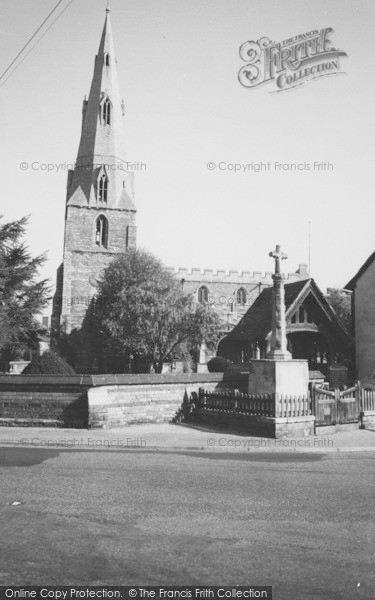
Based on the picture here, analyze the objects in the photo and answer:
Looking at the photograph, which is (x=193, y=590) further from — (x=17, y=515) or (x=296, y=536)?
(x=17, y=515)

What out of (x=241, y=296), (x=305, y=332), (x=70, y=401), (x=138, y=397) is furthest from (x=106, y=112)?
(x=70, y=401)

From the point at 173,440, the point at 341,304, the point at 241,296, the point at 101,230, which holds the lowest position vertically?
the point at 173,440

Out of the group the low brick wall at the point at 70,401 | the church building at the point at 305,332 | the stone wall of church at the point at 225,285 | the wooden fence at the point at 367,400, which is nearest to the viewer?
the low brick wall at the point at 70,401

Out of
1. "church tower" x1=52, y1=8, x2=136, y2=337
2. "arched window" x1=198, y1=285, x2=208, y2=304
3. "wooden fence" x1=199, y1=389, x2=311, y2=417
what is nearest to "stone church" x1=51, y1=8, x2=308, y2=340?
"church tower" x1=52, y1=8, x2=136, y2=337

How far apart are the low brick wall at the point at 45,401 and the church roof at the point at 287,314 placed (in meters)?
12.4

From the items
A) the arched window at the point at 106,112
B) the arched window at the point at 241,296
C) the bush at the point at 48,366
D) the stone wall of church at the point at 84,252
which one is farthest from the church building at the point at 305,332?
the arched window at the point at 106,112

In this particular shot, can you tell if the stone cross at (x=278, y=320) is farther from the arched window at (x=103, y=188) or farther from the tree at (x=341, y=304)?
the arched window at (x=103, y=188)

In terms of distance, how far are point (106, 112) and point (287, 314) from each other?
141 feet

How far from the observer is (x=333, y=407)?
14.3 metres

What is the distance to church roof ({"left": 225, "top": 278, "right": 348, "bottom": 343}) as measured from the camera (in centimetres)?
2455

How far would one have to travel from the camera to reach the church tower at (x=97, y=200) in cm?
5200

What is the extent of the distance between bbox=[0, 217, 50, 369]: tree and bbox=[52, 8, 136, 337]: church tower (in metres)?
19.0

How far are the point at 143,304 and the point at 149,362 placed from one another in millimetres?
5923

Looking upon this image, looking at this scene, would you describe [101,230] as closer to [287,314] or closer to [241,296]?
[241,296]
